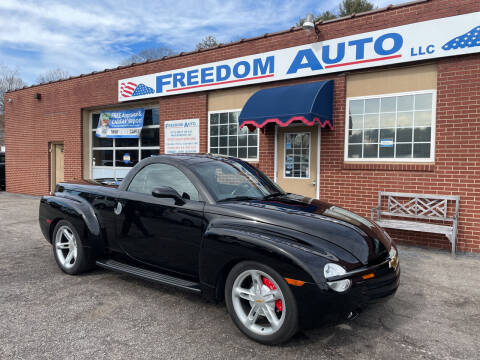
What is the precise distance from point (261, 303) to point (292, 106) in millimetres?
4819

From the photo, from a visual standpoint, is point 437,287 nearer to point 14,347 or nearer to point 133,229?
point 133,229

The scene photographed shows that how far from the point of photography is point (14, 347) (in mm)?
2785

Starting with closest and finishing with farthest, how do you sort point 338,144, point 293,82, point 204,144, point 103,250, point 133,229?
1. point 133,229
2. point 103,250
3. point 338,144
4. point 293,82
5. point 204,144

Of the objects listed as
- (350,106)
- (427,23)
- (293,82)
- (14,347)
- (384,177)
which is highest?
(427,23)

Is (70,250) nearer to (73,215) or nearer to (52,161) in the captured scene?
(73,215)

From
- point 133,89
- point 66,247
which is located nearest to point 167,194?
point 66,247

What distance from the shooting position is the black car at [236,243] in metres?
2.65

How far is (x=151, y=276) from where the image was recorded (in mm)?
3590

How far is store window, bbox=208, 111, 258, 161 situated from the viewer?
28.8ft

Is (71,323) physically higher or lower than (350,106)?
lower

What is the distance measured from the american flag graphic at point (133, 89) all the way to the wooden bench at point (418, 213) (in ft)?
23.9

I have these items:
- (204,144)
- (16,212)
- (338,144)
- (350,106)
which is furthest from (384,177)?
(16,212)

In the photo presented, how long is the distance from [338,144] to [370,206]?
1.43 m

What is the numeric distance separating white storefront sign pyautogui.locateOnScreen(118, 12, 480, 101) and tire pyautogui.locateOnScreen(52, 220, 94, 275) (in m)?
5.55
